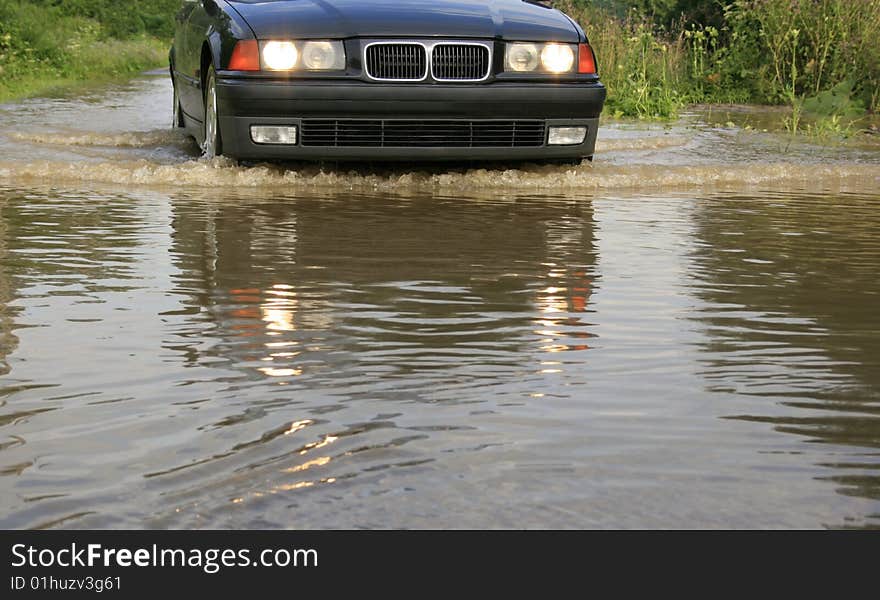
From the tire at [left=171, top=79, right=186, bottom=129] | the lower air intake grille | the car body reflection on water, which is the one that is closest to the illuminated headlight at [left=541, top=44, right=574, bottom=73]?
the lower air intake grille

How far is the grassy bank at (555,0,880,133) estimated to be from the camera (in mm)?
14734

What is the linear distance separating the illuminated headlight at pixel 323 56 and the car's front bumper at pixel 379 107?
0.32ft

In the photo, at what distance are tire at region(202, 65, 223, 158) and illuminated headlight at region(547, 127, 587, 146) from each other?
5.97ft

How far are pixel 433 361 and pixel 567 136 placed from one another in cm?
480

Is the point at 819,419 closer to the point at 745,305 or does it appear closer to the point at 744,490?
the point at 744,490

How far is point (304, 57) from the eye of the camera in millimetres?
7918

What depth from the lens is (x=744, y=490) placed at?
276 centimetres

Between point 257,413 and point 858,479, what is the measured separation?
4.07 ft

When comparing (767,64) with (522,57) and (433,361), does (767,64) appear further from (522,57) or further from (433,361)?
(433,361)

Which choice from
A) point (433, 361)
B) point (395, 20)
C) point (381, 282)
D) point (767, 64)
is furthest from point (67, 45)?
point (433, 361)

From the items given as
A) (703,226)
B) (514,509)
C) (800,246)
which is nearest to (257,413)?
(514,509)

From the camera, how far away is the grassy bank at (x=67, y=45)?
66.4ft

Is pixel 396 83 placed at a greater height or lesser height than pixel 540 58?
lesser

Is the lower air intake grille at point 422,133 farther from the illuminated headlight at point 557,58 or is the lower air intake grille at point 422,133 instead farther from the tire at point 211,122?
the tire at point 211,122
